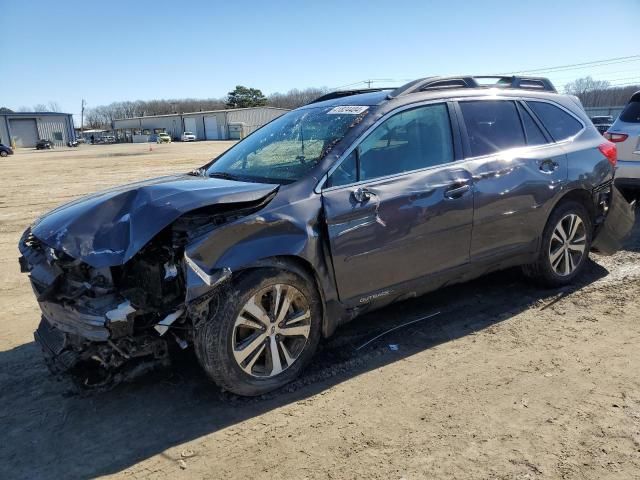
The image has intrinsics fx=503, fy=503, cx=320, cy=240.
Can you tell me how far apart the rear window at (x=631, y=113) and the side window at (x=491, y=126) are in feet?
13.8

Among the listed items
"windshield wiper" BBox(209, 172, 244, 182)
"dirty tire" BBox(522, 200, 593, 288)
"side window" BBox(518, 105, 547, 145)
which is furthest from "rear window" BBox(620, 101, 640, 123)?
"windshield wiper" BBox(209, 172, 244, 182)

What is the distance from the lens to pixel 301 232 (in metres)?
3.30

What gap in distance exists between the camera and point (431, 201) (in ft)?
12.5

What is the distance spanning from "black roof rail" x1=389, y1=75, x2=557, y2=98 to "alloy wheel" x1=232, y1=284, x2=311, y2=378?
74.1 inches

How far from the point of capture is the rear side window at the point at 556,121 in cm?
483

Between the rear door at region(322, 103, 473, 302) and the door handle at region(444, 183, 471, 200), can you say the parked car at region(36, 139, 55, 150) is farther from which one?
the door handle at region(444, 183, 471, 200)

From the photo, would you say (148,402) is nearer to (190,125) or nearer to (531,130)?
(531,130)

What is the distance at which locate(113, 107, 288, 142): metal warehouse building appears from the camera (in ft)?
290

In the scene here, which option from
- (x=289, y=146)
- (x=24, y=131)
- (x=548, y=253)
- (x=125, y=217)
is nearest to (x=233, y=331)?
(x=125, y=217)

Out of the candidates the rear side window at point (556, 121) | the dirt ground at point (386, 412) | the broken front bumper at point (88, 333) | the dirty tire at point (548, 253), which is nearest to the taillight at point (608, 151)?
the rear side window at point (556, 121)

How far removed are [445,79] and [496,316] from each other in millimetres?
2127

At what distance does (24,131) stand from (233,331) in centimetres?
9180

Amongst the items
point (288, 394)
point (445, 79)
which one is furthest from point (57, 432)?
point (445, 79)

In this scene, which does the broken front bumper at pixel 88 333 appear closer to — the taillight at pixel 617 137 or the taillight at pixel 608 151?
the taillight at pixel 608 151
